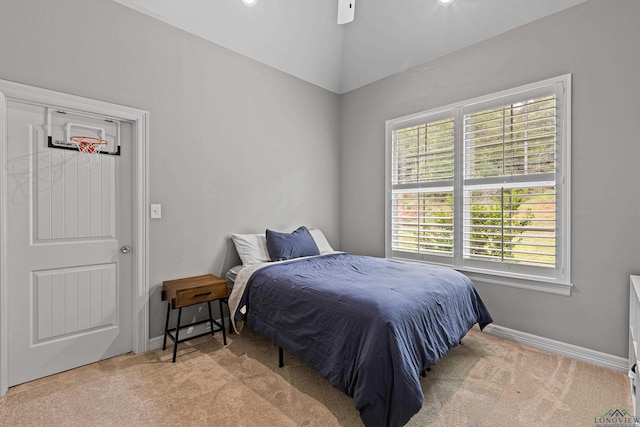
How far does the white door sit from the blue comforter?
116 centimetres

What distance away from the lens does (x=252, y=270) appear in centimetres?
273

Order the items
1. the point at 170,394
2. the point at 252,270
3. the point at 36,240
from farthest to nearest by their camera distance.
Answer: the point at 252,270
the point at 36,240
the point at 170,394

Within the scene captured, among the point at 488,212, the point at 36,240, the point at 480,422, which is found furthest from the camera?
the point at 488,212

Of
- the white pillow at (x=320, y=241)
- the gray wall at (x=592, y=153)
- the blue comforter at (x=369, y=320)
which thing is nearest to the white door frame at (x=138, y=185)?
the blue comforter at (x=369, y=320)

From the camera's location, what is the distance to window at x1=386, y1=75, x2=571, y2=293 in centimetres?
259

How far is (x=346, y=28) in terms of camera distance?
370 centimetres

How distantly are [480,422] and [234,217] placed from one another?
263cm

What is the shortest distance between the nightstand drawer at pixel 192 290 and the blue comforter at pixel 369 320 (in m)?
0.26

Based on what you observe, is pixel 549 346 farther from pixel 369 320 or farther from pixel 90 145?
pixel 90 145

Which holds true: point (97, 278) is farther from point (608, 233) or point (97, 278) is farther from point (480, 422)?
point (608, 233)

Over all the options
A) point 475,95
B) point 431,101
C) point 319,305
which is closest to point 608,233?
point 475,95

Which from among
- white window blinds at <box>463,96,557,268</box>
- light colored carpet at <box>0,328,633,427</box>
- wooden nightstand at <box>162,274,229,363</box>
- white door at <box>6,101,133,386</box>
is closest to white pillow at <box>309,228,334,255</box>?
wooden nightstand at <box>162,274,229,363</box>

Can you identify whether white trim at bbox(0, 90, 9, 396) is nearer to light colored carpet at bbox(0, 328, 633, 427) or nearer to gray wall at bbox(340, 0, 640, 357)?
light colored carpet at bbox(0, 328, 633, 427)

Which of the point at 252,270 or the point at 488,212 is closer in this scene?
the point at 252,270
